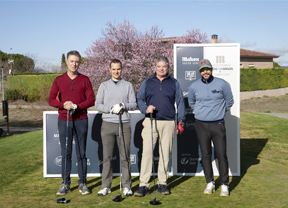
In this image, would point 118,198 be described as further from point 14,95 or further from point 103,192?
point 14,95

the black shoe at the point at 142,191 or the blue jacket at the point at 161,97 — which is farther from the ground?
the blue jacket at the point at 161,97

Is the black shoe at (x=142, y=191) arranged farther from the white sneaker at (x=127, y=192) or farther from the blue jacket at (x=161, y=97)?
the blue jacket at (x=161, y=97)

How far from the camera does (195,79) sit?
6227 millimetres

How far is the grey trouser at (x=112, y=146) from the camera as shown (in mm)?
5043

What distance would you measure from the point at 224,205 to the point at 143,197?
111 centimetres

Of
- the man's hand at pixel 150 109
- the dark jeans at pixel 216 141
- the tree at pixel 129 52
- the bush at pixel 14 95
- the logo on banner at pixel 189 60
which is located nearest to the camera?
the man's hand at pixel 150 109

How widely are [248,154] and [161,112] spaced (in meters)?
4.13

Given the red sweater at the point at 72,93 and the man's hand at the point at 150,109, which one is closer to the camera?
the man's hand at the point at 150,109

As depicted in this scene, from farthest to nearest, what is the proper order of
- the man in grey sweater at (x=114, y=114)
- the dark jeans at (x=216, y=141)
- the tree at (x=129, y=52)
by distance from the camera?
the tree at (x=129, y=52)
the dark jeans at (x=216, y=141)
the man in grey sweater at (x=114, y=114)

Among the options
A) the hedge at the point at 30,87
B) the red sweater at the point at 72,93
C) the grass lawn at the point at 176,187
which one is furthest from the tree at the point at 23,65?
the red sweater at the point at 72,93

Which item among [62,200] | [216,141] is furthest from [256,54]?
[62,200]

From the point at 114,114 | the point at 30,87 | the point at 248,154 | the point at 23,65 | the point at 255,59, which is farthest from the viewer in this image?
the point at 23,65

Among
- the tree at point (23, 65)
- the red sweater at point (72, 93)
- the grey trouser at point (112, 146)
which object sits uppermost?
the tree at point (23, 65)

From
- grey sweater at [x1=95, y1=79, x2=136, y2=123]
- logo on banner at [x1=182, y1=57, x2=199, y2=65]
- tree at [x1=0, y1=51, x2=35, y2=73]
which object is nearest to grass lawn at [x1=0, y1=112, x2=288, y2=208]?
grey sweater at [x1=95, y1=79, x2=136, y2=123]
